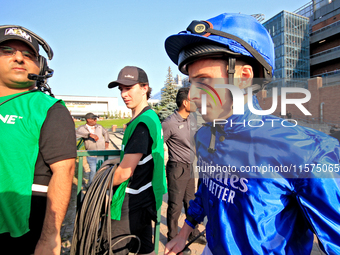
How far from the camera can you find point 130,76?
97.2 inches

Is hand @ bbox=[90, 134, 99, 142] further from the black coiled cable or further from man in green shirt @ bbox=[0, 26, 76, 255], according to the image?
man in green shirt @ bbox=[0, 26, 76, 255]

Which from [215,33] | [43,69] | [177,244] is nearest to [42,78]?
[43,69]

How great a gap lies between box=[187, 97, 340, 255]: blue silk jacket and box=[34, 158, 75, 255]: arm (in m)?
1.14

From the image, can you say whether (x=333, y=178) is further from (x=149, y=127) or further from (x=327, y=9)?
(x=327, y=9)

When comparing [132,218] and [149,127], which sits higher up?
[149,127]

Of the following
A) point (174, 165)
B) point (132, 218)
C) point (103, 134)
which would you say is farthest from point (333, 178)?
point (103, 134)

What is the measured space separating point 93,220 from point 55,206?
47 centimetres

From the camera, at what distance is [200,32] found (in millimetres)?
1177

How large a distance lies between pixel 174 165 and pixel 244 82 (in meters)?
2.44

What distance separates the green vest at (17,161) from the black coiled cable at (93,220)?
518 millimetres

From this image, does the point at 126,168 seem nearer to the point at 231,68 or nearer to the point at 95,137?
the point at 231,68

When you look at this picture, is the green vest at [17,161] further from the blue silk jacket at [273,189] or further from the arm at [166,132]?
the arm at [166,132]

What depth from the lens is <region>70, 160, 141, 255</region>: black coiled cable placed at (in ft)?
5.76

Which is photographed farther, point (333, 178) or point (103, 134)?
point (103, 134)
